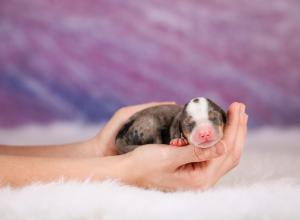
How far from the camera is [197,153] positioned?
96.8 inches

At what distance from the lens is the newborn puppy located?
8.32 feet

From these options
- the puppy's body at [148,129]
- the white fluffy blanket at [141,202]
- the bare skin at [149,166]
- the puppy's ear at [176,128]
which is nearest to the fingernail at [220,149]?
the bare skin at [149,166]

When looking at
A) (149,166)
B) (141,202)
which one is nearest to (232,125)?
(149,166)

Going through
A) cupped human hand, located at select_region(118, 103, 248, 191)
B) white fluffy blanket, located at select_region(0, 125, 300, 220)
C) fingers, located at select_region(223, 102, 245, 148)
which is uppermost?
fingers, located at select_region(223, 102, 245, 148)

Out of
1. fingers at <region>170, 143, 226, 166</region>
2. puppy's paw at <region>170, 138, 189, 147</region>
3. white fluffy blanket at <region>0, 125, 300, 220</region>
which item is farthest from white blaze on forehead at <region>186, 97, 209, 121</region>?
white fluffy blanket at <region>0, 125, 300, 220</region>

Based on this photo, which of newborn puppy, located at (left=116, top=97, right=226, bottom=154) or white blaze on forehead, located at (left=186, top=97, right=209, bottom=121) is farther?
white blaze on forehead, located at (left=186, top=97, right=209, bottom=121)

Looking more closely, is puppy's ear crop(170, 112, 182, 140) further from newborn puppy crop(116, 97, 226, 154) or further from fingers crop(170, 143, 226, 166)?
fingers crop(170, 143, 226, 166)

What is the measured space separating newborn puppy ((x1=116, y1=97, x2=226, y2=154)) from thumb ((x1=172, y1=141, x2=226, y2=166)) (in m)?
0.03

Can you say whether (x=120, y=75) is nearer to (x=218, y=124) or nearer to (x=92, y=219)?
(x=218, y=124)

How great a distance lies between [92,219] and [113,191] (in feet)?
0.68

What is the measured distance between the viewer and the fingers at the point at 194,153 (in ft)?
8.02

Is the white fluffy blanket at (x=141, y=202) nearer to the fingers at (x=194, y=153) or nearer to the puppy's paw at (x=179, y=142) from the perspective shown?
the fingers at (x=194, y=153)

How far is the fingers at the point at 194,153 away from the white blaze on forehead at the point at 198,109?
0.21m

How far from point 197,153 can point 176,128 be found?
0.36m
